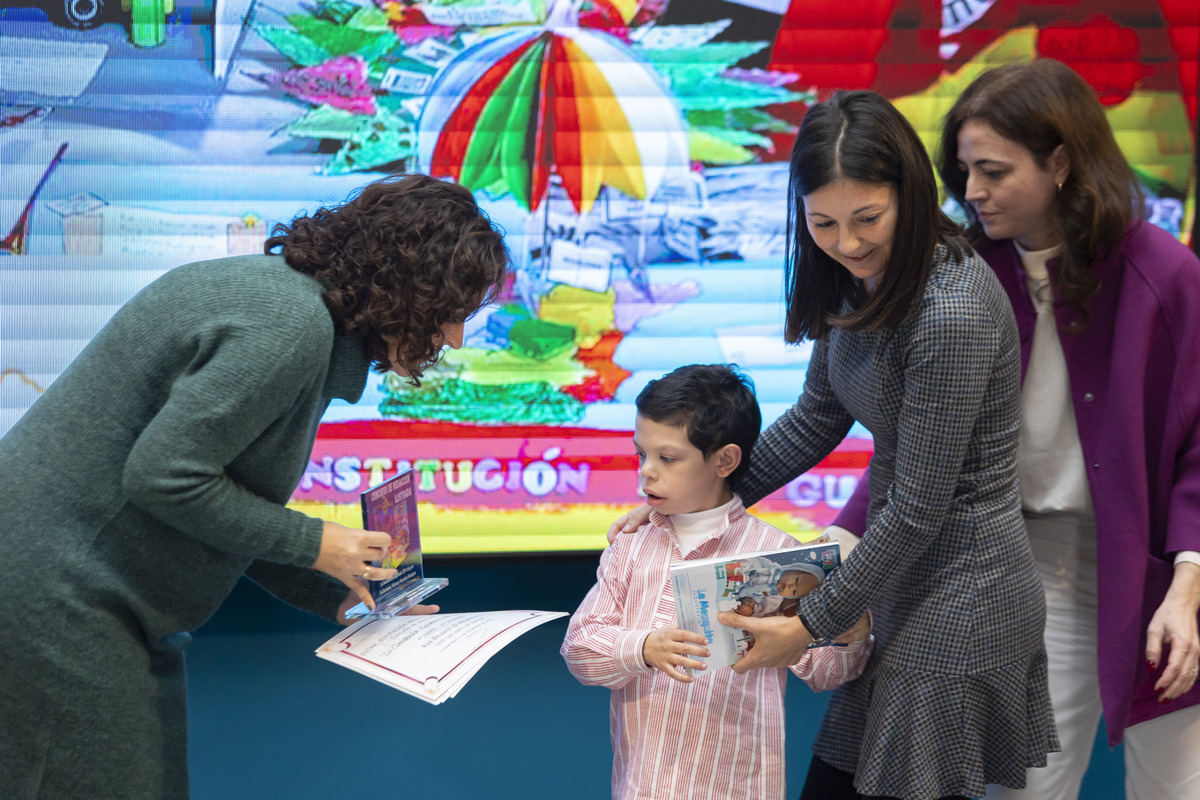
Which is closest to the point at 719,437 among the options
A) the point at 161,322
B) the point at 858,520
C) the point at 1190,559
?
the point at 858,520

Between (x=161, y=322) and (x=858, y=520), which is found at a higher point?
(x=161, y=322)

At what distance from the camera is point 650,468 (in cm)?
180

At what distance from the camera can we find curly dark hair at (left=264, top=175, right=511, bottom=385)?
142cm

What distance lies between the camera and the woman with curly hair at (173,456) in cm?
131

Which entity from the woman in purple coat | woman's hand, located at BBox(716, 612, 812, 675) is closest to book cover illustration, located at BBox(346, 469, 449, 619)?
woman's hand, located at BBox(716, 612, 812, 675)

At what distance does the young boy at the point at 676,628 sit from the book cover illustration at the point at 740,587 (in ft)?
0.23

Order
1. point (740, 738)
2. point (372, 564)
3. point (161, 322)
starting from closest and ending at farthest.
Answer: point (161, 322)
point (372, 564)
point (740, 738)

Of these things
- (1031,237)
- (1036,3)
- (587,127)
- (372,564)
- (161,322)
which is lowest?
(372,564)

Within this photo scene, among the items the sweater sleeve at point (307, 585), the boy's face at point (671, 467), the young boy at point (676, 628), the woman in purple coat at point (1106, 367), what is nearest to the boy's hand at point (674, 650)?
the young boy at point (676, 628)

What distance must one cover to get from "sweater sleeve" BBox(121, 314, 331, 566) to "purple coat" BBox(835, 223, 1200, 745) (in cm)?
130

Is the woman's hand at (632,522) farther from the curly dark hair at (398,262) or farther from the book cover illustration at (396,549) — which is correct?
the curly dark hair at (398,262)

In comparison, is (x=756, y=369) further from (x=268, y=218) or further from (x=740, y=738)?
(x=268, y=218)

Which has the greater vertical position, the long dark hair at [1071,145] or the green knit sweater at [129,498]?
the long dark hair at [1071,145]

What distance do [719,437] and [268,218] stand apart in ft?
4.32
